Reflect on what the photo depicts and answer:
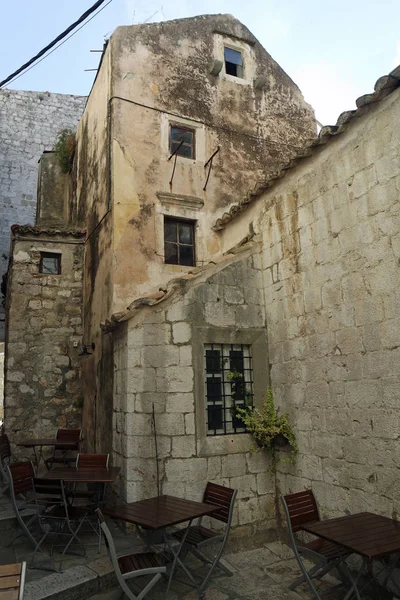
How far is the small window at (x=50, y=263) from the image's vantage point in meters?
9.05

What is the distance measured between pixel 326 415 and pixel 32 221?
12875 millimetres

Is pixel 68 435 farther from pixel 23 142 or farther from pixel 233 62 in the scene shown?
pixel 23 142

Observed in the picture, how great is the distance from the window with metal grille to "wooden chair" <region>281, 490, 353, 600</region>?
1577 millimetres

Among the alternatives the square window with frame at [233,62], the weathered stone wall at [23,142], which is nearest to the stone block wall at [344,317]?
the square window with frame at [233,62]

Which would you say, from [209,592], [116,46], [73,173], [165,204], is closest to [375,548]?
[209,592]

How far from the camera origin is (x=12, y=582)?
247 cm

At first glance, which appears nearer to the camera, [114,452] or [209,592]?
[209,592]

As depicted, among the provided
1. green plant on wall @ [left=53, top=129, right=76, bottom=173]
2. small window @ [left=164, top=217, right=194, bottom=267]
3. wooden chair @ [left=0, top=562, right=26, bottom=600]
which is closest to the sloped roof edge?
small window @ [left=164, top=217, right=194, bottom=267]

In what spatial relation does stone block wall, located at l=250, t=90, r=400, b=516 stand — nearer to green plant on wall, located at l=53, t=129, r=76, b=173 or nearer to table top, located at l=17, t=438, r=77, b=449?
table top, located at l=17, t=438, r=77, b=449

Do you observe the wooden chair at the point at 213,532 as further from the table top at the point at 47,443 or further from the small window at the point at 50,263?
the small window at the point at 50,263

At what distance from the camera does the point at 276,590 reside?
4.19 metres

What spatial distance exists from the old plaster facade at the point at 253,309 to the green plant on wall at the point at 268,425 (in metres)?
0.13

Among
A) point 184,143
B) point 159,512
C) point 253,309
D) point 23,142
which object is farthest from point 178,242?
point 23,142

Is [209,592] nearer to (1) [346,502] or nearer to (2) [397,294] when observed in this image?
(1) [346,502]
